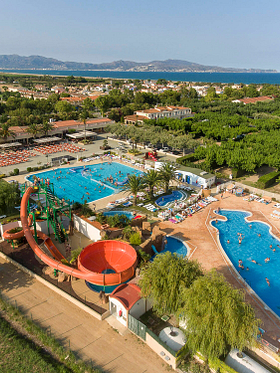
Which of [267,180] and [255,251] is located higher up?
[267,180]

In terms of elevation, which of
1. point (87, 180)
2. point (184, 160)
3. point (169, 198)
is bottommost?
point (87, 180)

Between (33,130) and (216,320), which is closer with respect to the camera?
(216,320)

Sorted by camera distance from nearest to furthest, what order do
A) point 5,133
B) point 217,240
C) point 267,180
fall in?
point 217,240
point 267,180
point 5,133

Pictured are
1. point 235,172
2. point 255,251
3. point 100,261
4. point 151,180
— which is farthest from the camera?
point 235,172

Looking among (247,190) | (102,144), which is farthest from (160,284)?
(102,144)

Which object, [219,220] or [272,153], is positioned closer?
[219,220]

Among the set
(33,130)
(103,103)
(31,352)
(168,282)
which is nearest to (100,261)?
(168,282)

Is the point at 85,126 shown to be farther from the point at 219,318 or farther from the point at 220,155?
the point at 219,318

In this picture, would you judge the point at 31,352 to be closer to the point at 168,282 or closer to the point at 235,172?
the point at 168,282
